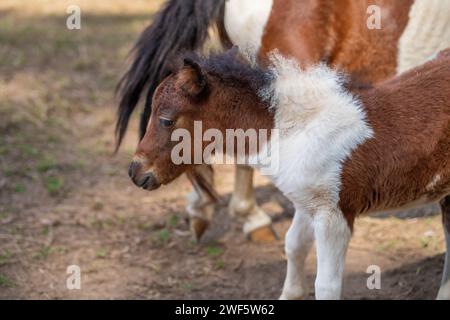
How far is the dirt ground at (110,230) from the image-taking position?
4887mm

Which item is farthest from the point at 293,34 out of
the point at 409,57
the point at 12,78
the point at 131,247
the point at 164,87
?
the point at 12,78

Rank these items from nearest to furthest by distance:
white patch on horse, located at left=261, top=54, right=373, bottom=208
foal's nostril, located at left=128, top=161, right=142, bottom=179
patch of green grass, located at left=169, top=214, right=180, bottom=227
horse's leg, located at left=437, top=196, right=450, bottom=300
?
1. white patch on horse, located at left=261, top=54, right=373, bottom=208
2. foal's nostril, located at left=128, top=161, right=142, bottom=179
3. horse's leg, located at left=437, top=196, right=450, bottom=300
4. patch of green grass, located at left=169, top=214, right=180, bottom=227

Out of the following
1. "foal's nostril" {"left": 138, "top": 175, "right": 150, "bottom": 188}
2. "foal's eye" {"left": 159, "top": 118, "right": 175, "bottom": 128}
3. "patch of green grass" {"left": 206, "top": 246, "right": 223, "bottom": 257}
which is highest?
Answer: "foal's eye" {"left": 159, "top": 118, "right": 175, "bottom": 128}

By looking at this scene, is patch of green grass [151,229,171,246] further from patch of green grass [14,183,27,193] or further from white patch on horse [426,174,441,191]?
white patch on horse [426,174,441,191]

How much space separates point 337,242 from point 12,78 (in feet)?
17.2

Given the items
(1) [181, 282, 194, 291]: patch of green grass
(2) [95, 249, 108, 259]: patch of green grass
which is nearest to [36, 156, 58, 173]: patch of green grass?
(2) [95, 249, 108, 259]: patch of green grass

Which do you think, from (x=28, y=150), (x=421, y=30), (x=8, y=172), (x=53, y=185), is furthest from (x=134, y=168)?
(x=28, y=150)

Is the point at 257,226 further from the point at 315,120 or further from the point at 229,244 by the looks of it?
the point at 315,120

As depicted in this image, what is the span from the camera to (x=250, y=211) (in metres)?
Answer: 5.54

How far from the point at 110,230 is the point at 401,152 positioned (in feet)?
8.57

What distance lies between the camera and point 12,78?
802 cm

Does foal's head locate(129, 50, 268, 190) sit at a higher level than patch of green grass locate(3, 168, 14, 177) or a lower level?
higher

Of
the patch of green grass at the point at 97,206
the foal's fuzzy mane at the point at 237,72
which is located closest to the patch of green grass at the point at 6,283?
the patch of green grass at the point at 97,206

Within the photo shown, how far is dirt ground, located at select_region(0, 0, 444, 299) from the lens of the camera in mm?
4887
